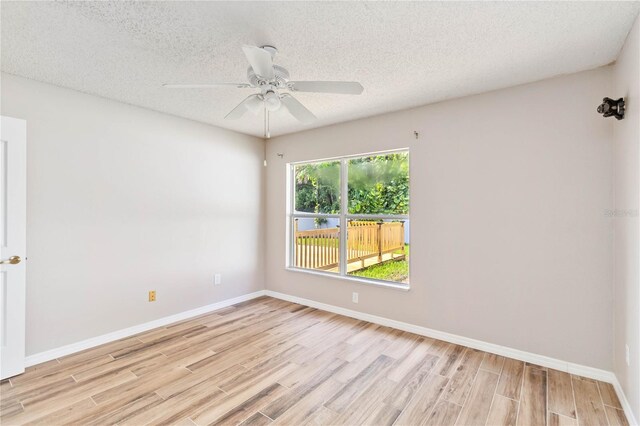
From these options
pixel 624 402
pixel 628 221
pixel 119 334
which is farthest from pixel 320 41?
pixel 119 334

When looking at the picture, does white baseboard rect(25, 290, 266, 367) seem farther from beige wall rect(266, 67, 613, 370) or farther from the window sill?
beige wall rect(266, 67, 613, 370)

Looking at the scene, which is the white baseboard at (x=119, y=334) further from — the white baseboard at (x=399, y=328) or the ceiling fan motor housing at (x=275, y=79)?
the ceiling fan motor housing at (x=275, y=79)

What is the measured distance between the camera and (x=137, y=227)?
340 centimetres

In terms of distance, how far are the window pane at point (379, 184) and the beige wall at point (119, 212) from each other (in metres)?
1.68

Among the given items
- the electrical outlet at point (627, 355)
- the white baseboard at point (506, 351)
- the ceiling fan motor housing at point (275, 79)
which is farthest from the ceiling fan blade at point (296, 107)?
the electrical outlet at point (627, 355)

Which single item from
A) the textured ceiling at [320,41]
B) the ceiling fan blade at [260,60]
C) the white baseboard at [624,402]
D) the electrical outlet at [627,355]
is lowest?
the white baseboard at [624,402]

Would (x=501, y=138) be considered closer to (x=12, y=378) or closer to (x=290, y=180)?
(x=290, y=180)

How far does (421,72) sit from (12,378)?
4.07 m

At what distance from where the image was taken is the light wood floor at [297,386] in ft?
6.63

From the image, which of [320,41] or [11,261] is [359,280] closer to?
[320,41]

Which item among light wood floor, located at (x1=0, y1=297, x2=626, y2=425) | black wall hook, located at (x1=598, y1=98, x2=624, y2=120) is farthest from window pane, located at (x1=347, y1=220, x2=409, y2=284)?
black wall hook, located at (x1=598, y1=98, x2=624, y2=120)

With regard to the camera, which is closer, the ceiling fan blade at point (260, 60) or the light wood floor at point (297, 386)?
the ceiling fan blade at point (260, 60)

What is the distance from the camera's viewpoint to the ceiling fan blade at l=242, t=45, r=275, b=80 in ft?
5.27

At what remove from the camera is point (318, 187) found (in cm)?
441
